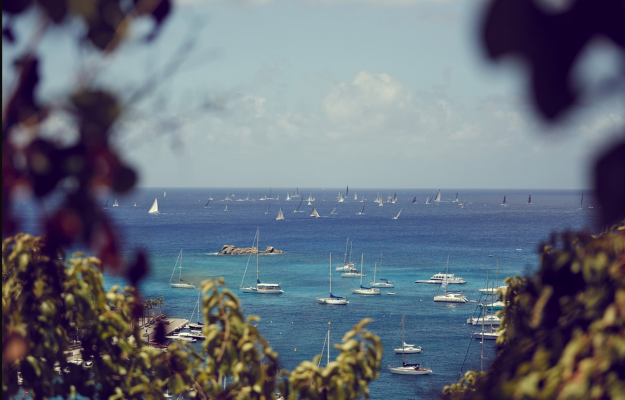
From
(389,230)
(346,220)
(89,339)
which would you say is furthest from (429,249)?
(89,339)

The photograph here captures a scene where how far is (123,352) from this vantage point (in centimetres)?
371

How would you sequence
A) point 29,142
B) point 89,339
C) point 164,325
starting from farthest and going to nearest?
point 89,339, point 164,325, point 29,142

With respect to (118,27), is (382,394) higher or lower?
lower

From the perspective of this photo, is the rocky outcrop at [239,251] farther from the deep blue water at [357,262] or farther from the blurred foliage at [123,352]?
the blurred foliage at [123,352]

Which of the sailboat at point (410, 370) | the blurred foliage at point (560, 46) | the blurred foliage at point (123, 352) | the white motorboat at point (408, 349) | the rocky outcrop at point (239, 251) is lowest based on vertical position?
the sailboat at point (410, 370)

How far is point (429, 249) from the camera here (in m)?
95.1

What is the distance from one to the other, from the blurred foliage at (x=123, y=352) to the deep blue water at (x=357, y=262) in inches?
17.4

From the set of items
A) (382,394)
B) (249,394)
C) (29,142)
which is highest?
(29,142)

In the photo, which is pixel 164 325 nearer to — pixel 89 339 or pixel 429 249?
pixel 89 339

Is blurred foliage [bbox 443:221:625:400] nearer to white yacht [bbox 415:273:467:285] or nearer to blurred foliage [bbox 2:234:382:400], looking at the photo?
blurred foliage [bbox 2:234:382:400]

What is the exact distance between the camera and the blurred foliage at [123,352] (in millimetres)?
3291

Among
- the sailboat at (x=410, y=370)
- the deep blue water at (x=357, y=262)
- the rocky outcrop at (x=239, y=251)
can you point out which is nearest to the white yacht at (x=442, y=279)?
the deep blue water at (x=357, y=262)

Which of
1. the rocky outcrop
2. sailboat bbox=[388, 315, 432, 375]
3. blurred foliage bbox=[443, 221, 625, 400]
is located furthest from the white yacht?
blurred foliage bbox=[443, 221, 625, 400]

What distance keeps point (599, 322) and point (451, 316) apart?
2202 inches
